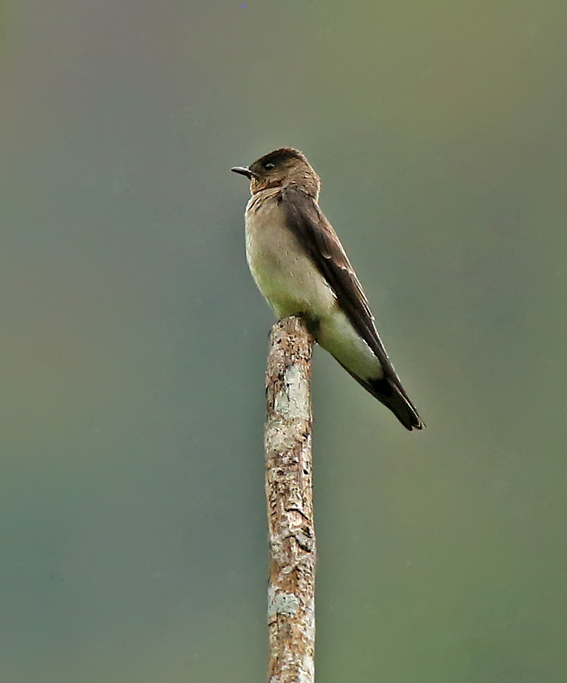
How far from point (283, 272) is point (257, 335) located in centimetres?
270

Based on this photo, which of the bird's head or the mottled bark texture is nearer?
the mottled bark texture

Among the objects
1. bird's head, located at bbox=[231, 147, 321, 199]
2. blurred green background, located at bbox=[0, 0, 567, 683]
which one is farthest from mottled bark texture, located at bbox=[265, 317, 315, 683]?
bird's head, located at bbox=[231, 147, 321, 199]

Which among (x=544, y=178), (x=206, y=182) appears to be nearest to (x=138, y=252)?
(x=206, y=182)

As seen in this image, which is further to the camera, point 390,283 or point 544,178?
point 544,178

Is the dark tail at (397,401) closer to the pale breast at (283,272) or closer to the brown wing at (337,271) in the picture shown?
the brown wing at (337,271)

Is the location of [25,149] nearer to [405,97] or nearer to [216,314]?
[405,97]

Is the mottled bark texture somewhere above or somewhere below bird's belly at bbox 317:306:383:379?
below

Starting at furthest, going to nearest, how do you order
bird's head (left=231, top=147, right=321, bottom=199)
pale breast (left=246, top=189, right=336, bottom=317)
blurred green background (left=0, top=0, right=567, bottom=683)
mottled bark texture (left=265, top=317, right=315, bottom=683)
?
blurred green background (left=0, top=0, right=567, bottom=683), bird's head (left=231, top=147, right=321, bottom=199), pale breast (left=246, top=189, right=336, bottom=317), mottled bark texture (left=265, top=317, right=315, bottom=683)

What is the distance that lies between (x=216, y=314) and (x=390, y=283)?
440cm

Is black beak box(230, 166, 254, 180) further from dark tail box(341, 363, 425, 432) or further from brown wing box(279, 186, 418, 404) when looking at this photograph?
dark tail box(341, 363, 425, 432)

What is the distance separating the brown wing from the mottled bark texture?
2.26 meters

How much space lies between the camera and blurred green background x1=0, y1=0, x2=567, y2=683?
16172 millimetres

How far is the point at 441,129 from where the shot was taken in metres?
44.4

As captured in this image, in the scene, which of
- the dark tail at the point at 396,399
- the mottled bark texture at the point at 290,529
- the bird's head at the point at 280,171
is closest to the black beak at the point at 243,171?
the bird's head at the point at 280,171
